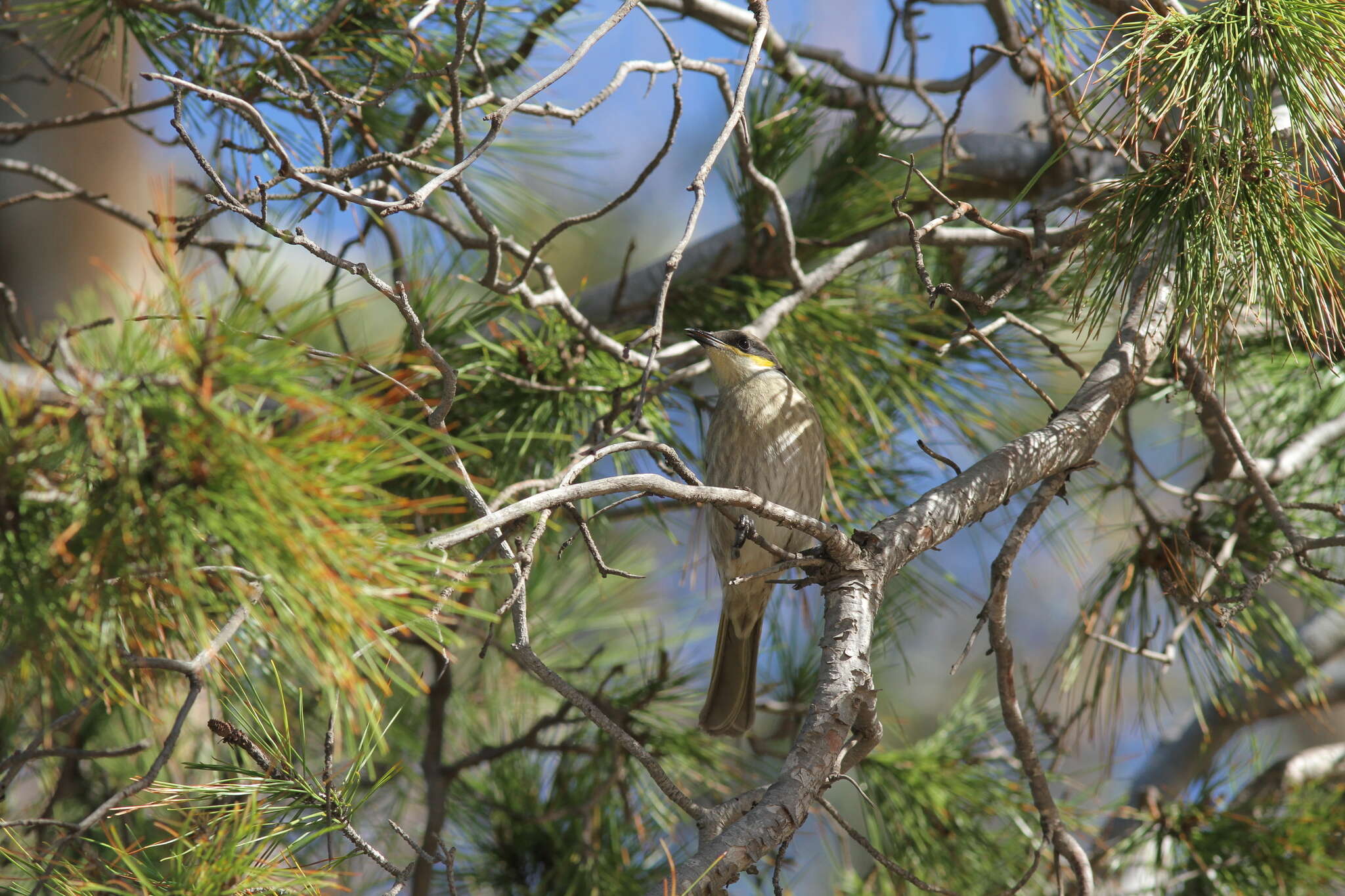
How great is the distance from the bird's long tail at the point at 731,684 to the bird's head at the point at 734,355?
68 centimetres

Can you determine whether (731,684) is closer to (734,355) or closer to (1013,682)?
(734,355)

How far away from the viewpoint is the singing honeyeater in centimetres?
274

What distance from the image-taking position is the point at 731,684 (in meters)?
2.84

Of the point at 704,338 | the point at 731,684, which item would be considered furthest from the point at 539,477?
the point at 731,684

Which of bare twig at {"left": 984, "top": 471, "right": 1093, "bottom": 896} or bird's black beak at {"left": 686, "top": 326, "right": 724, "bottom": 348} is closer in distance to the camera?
bare twig at {"left": 984, "top": 471, "right": 1093, "bottom": 896}

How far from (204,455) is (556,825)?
2201 millimetres

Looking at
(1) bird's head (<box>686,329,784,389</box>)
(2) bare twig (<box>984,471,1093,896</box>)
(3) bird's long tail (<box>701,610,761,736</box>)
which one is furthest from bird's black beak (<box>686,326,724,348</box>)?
(2) bare twig (<box>984,471,1093,896</box>)

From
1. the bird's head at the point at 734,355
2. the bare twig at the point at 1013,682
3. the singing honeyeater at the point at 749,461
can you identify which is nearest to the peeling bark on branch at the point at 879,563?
the bare twig at the point at 1013,682

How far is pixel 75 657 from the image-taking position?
1089mm

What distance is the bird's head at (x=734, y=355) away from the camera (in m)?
2.56

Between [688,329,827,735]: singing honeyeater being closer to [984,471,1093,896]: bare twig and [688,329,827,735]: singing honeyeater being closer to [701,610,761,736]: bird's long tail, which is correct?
[701,610,761,736]: bird's long tail

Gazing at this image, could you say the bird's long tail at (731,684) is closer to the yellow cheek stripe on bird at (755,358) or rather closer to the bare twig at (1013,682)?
the yellow cheek stripe on bird at (755,358)

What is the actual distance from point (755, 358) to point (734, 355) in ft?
0.38

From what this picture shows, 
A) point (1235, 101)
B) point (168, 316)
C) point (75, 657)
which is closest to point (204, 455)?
point (168, 316)
